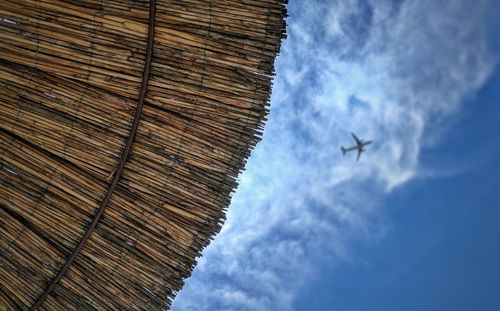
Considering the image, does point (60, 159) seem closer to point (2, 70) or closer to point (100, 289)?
point (2, 70)

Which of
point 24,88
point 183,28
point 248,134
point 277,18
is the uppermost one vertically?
point 277,18

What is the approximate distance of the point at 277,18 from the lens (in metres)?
2.36

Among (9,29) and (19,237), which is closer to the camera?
(9,29)

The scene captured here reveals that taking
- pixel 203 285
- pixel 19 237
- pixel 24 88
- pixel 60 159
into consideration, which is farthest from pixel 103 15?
pixel 203 285

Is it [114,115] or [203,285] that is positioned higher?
[203,285]

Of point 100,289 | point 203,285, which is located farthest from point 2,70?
point 203,285

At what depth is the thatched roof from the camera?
242cm

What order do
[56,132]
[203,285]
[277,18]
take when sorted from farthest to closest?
1. [203,285]
2. [56,132]
3. [277,18]

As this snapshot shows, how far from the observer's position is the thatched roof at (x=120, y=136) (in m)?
2.42

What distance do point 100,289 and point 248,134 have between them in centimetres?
123

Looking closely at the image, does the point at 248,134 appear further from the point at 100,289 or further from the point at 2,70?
the point at 2,70

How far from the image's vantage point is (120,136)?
250 centimetres

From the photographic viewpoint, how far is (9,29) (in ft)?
8.00

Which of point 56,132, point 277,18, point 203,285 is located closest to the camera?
→ point 277,18
